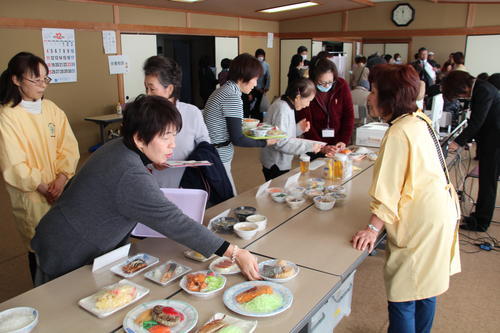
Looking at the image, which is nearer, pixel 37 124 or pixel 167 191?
pixel 167 191

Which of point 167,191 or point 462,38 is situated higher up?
point 462,38

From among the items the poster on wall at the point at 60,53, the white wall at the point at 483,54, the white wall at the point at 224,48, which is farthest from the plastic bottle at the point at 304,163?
the white wall at the point at 483,54

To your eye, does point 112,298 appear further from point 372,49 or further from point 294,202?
point 372,49

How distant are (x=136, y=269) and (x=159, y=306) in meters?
0.30

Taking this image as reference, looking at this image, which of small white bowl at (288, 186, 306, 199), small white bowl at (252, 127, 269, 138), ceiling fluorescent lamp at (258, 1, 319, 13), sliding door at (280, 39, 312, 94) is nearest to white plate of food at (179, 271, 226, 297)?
small white bowl at (288, 186, 306, 199)

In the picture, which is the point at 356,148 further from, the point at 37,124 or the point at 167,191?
the point at 37,124

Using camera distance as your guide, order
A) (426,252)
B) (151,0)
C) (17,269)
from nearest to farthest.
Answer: (426,252) < (17,269) < (151,0)

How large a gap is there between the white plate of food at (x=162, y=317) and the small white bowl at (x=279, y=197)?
3.47ft

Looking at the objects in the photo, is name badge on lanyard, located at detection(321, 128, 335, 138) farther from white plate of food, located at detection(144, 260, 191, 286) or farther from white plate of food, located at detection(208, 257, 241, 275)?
white plate of food, located at detection(144, 260, 191, 286)

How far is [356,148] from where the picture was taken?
3506mm

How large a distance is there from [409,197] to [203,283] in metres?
0.88

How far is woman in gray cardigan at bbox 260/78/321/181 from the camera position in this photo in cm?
282

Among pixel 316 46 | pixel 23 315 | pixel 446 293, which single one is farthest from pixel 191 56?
pixel 23 315

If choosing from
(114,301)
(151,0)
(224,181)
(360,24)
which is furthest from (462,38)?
(114,301)
